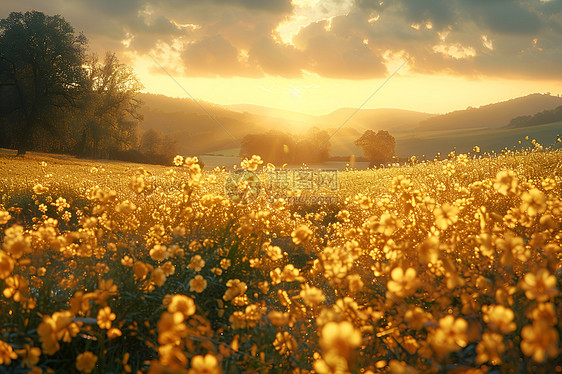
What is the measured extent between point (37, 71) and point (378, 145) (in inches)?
1354

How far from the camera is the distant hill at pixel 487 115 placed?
8781cm

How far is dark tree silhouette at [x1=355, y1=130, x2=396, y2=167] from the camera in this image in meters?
45.1

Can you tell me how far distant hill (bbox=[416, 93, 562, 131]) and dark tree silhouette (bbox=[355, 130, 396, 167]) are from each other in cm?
4626

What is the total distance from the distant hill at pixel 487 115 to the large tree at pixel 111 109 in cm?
6783

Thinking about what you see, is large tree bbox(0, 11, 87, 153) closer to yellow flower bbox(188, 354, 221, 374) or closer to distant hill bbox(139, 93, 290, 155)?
yellow flower bbox(188, 354, 221, 374)

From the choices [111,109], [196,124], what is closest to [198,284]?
[111,109]

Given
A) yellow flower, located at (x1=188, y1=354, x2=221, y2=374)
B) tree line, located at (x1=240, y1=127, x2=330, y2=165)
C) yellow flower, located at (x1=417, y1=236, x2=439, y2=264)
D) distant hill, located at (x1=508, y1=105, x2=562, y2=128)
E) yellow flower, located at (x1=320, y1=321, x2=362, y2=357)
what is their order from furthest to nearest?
distant hill, located at (x1=508, y1=105, x2=562, y2=128) → tree line, located at (x1=240, y1=127, x2=330, y2=165) → yellow flower, located at (x1=417, y1=236, x2=439, y2=264) → yellow flower, located at (x1=188, y1=354, x2=221, y2=374) → yellow flower, located at (x1=320, y1=321, x2=362, y2=357)

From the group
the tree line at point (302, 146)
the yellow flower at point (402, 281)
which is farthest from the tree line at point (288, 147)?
the yellow flower at point (402, 281)

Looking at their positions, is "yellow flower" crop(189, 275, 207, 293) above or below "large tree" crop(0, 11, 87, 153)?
below

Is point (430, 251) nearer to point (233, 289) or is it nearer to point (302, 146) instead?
point (233, 289)

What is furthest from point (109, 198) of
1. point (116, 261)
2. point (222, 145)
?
point (222, 145)

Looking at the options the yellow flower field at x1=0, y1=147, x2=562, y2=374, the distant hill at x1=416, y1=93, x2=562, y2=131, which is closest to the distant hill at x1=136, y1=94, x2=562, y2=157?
the distant hill at x1=416, y1=93, x2=562, y2=131

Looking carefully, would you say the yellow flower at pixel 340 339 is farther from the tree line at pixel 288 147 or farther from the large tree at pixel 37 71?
the tree line at pixel 288 147

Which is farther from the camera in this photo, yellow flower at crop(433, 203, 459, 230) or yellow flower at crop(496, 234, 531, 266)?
A: yellow flower at crop(433, 203, 459, 230)
